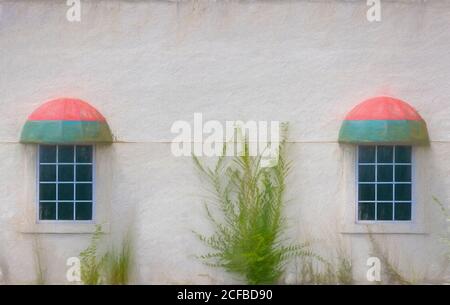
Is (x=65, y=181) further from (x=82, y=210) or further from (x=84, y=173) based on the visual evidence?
(x=82, y=210)

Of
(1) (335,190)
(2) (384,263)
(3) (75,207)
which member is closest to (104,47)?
(3) (75,207)

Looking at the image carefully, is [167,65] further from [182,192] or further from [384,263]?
[384,263]

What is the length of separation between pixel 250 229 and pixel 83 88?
2758 mm

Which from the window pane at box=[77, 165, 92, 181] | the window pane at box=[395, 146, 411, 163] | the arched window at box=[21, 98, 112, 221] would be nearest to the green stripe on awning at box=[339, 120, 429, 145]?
the window pane at box=[395, 146, 411, 163]

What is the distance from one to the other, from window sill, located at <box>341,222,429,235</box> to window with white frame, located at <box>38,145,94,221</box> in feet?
10.8

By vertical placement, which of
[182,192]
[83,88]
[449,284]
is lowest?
[449,284]

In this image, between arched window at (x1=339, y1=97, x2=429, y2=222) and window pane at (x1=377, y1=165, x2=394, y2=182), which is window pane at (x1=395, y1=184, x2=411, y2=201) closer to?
arched window at (x1=339, y1=97, x2=429, y2=222)

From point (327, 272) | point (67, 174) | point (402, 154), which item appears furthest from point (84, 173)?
point (402, 154)

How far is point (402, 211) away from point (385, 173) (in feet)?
1.77

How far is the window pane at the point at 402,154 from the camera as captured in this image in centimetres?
1620

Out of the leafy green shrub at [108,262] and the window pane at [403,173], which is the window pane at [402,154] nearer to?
the window pane at [403,173]

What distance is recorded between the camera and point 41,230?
16.1 metres

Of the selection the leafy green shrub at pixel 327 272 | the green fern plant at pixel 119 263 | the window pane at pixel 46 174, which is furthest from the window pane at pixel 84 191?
the leafy green shrub at pixel 327 272

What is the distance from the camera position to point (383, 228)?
53.2 ft
